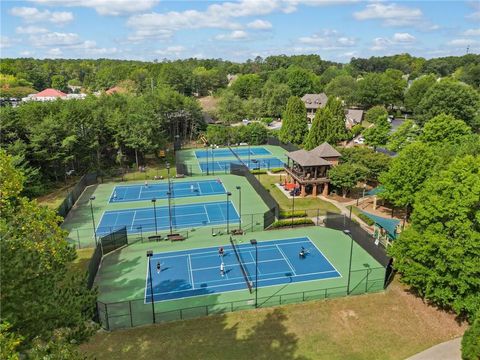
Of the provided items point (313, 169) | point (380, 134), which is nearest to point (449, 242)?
point (313, 169)

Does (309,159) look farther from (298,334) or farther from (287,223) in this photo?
(298,334)

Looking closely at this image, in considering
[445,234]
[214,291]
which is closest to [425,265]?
[445,234]

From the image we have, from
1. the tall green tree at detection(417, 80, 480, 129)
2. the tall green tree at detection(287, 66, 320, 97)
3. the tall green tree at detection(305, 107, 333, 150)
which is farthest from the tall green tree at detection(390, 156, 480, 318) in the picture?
the tall green tree at detection(287, 66, 320, 97)

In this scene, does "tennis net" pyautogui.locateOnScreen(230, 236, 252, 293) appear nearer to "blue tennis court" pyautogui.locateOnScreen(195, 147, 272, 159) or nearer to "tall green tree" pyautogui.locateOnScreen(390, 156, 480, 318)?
"tall green tree" pyautogui.locateOnScreen(390, 156, 480, 318)

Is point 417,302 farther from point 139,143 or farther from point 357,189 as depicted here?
point 139,143

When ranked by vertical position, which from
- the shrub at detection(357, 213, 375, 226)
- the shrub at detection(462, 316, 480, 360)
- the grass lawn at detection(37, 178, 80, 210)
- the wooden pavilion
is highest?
the wooden pavilion

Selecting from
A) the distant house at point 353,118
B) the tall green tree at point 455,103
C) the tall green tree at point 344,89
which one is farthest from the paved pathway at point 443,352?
the tall green tree at point 344,89

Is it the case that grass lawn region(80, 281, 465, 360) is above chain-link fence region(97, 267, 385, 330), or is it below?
below

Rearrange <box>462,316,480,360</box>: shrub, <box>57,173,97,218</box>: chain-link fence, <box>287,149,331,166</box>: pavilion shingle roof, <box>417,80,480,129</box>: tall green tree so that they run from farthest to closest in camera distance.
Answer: <box>417,80,480,129</box>: tall green tree
<box>287,149,331,166</box>: pavilion shingle roof
<box>57,173,97,218</box>: chain-link fence
<box>462,316,480,360</box>: shrub
